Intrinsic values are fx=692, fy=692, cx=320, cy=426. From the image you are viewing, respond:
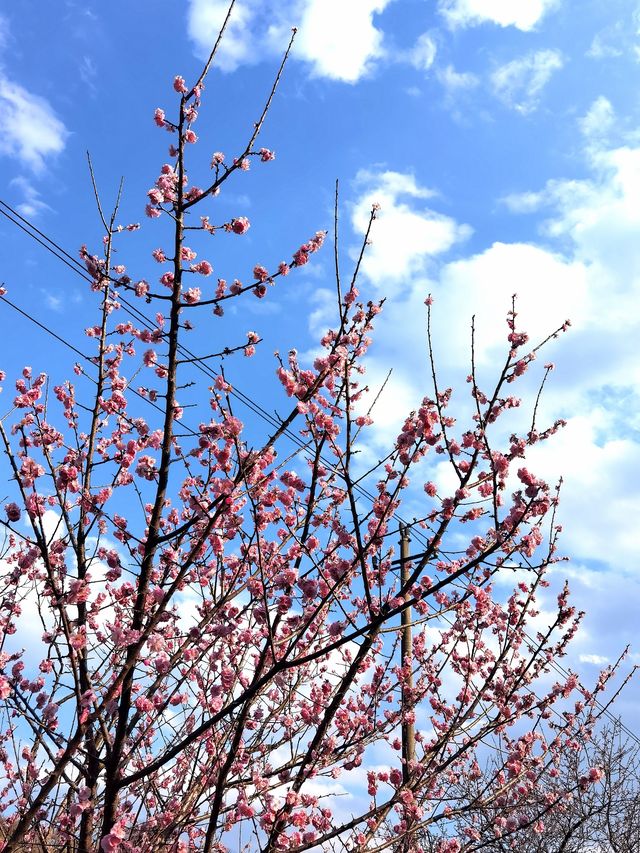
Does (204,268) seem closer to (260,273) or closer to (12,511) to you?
(260,273)

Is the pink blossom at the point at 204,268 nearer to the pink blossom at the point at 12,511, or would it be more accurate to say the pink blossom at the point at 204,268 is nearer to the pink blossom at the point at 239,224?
the pink blossom at the point at 239,224

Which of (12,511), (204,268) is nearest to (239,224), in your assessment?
(204,268)

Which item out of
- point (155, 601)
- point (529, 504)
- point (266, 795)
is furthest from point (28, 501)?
point (529, 504)

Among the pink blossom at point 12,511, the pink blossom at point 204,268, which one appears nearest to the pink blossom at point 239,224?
the pink blossom at point 204,268

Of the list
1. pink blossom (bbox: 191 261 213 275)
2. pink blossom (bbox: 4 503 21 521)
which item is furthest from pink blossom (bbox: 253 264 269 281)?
pink blossom (bbox: 4 503 21 521)

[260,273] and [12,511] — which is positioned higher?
[260,273]

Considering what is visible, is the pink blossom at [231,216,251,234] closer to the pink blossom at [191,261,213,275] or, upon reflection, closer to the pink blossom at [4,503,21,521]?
the pink blossom at [191,261,213,275]

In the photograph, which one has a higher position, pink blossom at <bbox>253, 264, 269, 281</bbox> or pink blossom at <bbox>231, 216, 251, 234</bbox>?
pink blossom at <bbox>231, 216, 251, 234</bbox>

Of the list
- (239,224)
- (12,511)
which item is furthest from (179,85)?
(12,511)

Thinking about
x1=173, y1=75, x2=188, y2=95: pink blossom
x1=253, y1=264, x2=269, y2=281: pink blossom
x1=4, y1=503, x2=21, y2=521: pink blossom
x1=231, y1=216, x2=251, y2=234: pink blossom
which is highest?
x1=173, y1=75, x2=188, y2=95: pink blossom

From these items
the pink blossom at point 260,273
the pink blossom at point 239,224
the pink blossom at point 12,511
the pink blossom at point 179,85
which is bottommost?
the pink blossom at point 12,511

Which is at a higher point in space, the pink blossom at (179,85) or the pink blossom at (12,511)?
the pink blossom at (179,85)

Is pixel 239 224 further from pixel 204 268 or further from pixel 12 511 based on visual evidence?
pixel 12 511

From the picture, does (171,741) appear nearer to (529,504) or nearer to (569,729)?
(529,504)
